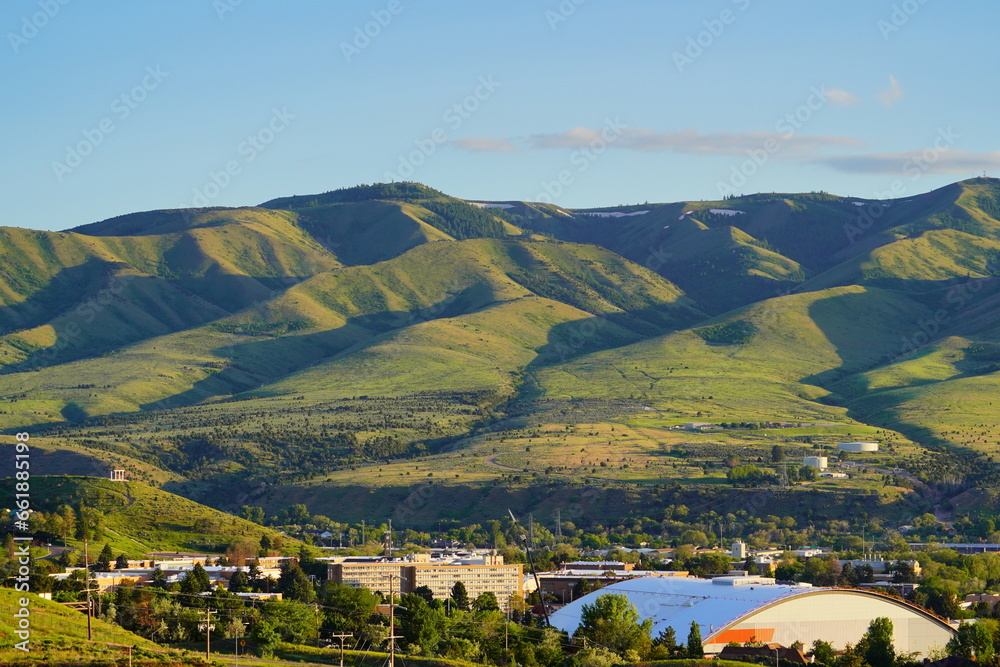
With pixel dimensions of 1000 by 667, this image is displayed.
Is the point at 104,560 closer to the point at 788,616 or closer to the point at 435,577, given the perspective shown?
the point at 435,577

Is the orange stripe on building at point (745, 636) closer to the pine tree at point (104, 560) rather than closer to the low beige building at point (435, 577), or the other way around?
the low beige building at point (435, 577)

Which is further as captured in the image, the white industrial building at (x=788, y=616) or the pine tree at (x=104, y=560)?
the pine tree at (x=104, y=560)

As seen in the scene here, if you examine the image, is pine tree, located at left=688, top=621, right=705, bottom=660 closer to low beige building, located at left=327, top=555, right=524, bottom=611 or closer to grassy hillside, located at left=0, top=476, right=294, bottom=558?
low beige building, located at left=327, top=555, right=524, bottom=611

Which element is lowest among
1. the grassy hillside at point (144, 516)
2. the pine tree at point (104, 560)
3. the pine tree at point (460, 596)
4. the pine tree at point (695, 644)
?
the pine tree at point (695, 644)

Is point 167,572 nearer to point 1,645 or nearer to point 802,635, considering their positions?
point 802,635

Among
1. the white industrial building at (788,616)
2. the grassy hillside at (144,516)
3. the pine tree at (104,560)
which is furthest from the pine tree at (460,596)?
the grassy hillside at (144,516)

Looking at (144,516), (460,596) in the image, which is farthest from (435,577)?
(144,516)

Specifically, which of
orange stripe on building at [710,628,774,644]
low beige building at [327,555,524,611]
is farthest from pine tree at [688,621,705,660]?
low beige building at [327,555,524,611]

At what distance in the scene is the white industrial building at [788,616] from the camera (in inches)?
4350

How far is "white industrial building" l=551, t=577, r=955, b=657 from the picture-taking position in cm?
11050

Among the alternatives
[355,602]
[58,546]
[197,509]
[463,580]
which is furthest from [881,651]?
[197,509]

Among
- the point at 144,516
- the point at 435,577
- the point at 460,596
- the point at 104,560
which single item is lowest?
the point at 460,596

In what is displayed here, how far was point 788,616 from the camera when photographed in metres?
113

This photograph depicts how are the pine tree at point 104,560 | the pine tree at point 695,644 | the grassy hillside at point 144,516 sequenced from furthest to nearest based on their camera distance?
1. the grassy hillside at point 144,516
2. the pine tree at point 104,560
3. the pine tree at point 695,644
